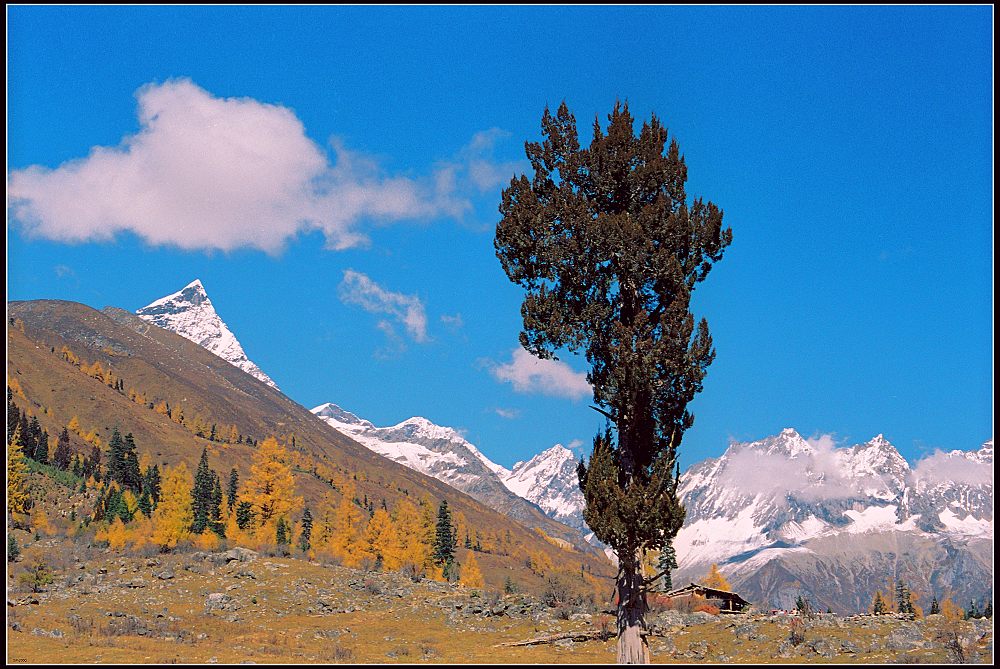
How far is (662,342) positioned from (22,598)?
5345 cm

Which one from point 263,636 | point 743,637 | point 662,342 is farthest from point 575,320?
point 263,636

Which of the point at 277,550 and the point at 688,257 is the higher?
the point at 688,257

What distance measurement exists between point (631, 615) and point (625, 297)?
11144 millimetres

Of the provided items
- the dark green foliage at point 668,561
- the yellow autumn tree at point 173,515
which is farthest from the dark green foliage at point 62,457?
the dark green foliage at point 668,561

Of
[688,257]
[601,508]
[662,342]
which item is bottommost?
[601,508]

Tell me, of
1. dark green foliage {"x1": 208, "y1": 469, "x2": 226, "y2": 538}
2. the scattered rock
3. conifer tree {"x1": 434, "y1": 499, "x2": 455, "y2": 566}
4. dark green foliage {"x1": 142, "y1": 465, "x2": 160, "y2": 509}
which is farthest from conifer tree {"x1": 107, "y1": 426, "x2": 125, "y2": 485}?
the scattered rock

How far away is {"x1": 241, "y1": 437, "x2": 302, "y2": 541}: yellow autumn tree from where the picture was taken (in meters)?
91.9

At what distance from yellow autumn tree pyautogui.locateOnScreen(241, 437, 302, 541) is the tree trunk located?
71.0 m

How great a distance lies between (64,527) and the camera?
132m

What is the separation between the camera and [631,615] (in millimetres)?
26969

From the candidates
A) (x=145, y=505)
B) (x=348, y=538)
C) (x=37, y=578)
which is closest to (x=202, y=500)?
(x=145, y=505)

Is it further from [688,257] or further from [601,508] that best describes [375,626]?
[688,257]

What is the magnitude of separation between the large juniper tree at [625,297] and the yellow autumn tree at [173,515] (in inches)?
2836

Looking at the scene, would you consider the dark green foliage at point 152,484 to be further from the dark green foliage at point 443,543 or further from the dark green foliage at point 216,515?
the dark green foliage at point 443,543
